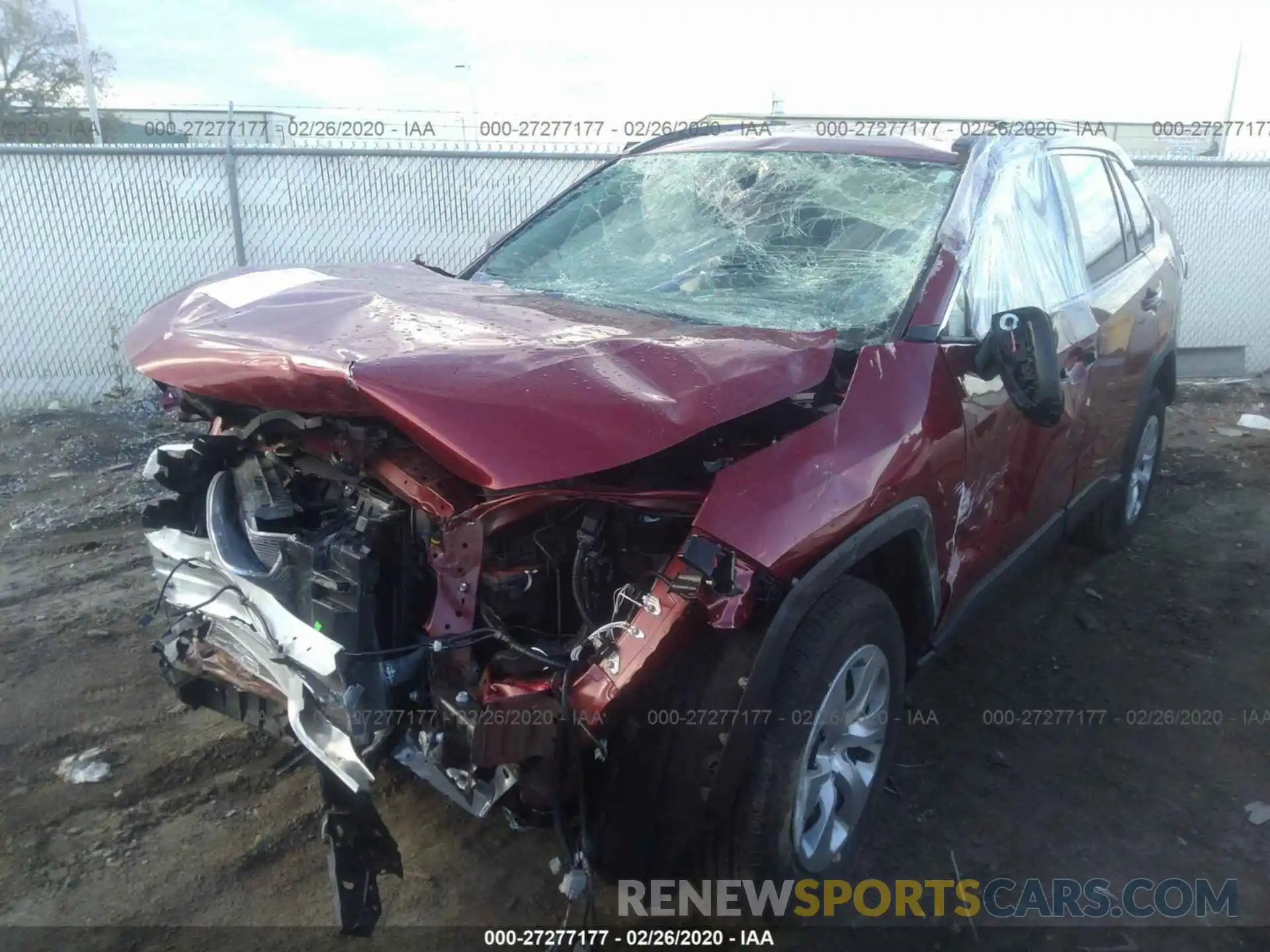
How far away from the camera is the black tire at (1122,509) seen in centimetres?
449

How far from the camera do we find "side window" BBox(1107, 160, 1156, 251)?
14.5 ft

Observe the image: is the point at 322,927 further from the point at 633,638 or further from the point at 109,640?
the point at 109,640

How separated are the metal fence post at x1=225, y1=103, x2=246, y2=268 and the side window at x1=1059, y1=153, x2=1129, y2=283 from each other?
6.21 metres

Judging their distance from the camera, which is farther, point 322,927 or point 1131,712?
point 1131,712

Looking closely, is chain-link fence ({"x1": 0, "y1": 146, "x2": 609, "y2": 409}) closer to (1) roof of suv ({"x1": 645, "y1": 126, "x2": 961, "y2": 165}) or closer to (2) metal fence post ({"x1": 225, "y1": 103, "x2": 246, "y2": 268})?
(2) metal fence post ({"x1": 225, "y1": 103, "x2": 246, "y2": 268})

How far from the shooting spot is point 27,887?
2652mm

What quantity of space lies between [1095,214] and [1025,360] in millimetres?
1756

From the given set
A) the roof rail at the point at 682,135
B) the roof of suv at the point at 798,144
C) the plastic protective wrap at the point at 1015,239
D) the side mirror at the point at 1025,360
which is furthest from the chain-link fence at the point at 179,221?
the side mirror at the point at 1025,360

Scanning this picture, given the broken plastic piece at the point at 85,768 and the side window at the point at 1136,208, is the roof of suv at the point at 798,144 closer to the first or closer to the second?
the side window at the point at 1136,208

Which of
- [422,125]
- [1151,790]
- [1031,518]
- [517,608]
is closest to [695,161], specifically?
[1031,518]

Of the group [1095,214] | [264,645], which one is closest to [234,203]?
[264,645]

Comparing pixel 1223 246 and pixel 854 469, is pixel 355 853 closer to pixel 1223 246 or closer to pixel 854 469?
pixel 854 469

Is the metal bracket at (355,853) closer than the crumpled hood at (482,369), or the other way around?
the crumpled hood at (482,369)

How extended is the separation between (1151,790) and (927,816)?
2.63 feet
